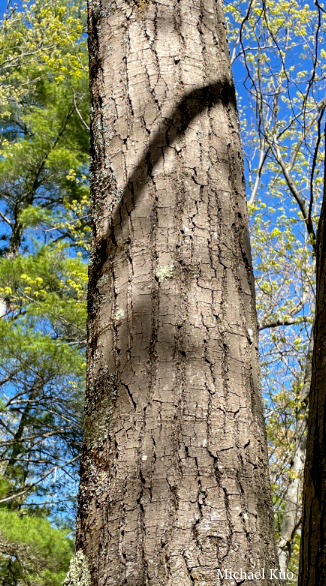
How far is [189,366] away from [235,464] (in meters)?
0.16

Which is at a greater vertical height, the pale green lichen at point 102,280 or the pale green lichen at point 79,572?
the pale green lichen at point 102,280

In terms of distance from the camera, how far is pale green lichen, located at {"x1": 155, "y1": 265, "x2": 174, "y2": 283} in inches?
34.8

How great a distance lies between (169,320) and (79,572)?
15.9 inches

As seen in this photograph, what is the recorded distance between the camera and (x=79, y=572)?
2.55ft

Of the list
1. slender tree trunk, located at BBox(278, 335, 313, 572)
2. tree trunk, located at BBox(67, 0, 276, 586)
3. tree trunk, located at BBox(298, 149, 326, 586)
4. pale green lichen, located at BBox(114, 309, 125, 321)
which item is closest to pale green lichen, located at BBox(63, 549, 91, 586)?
tree trunk, located at BBox(67, 0, 276, 586)

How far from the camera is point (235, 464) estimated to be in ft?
2.54

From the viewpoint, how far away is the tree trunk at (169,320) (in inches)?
28.7

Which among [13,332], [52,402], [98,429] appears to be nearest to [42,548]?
[52,402]

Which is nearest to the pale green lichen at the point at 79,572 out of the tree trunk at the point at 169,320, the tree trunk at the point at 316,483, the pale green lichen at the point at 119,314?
the tree trunk at the point at 169,320

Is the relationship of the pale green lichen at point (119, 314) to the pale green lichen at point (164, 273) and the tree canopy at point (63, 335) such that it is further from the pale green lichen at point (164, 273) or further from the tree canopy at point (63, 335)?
the tree canopy at point (63, 335)

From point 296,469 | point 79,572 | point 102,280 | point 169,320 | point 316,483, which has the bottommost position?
point 79,572

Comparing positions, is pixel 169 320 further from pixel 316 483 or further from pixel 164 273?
pixel 316 483

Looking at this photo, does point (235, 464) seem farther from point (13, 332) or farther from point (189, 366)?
point (13, 332)

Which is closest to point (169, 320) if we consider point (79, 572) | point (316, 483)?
point (79, 572)
